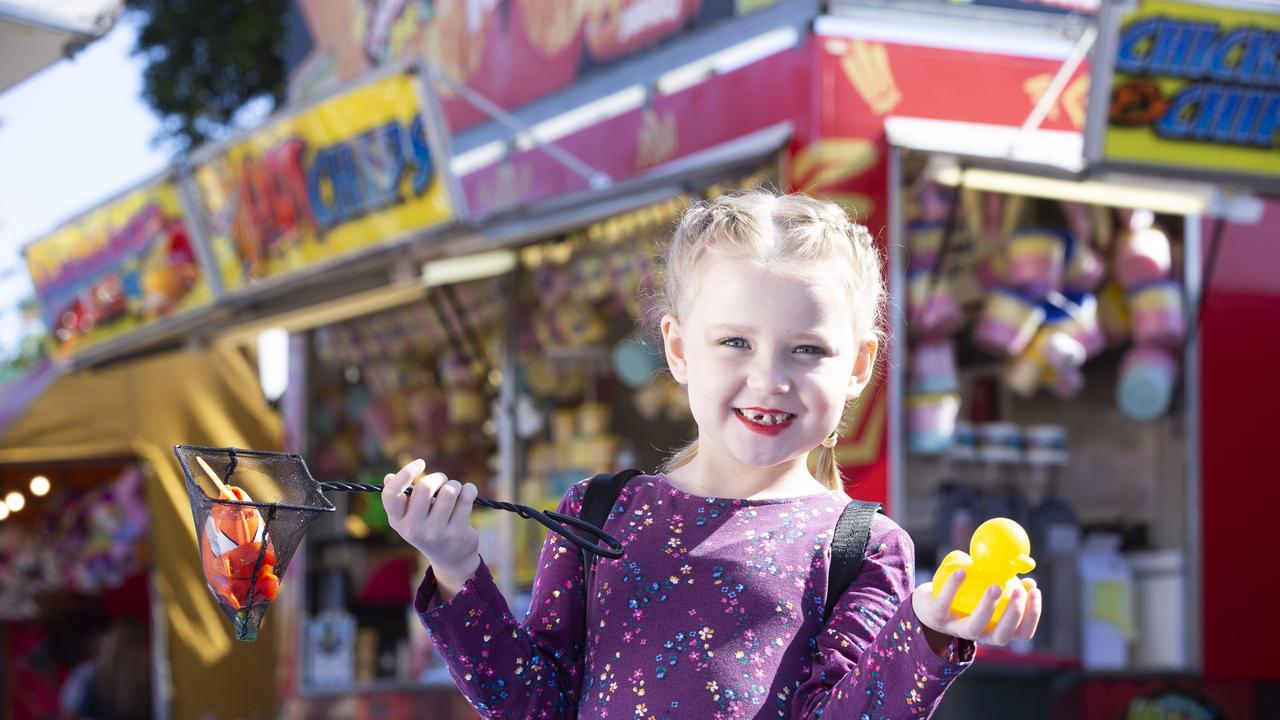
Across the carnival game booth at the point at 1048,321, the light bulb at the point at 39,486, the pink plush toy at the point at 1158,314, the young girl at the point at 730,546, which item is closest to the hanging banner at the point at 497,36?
the carnival game booth at the point at 1048,321

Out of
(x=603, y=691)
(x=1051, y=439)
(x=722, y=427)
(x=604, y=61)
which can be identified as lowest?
(x=1051, y=439)

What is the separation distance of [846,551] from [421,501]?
519mm

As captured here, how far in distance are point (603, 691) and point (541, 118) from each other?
20.9 ft

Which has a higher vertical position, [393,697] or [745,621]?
[745,621]

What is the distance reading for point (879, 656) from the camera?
1.66 meters

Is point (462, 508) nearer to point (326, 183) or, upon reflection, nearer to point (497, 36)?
point (326, 183)

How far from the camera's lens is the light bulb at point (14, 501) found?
33.1 feet

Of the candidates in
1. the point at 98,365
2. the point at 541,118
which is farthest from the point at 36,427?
the point at 541,118

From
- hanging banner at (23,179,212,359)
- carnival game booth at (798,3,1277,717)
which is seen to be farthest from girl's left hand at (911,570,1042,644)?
hanging banner at (23,179,212,359)

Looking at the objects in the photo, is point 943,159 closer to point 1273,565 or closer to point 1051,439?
point 1051,439

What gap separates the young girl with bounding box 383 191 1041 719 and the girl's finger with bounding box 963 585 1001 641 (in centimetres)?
24

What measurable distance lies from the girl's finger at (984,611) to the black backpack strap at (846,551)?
1.18 ft

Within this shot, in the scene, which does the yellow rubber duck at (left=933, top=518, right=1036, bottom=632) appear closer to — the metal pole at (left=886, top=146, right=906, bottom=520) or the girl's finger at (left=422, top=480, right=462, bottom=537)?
the girl's finger at (left=422, top=480, right=462, bottom=537)

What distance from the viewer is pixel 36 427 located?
930 centimetres
